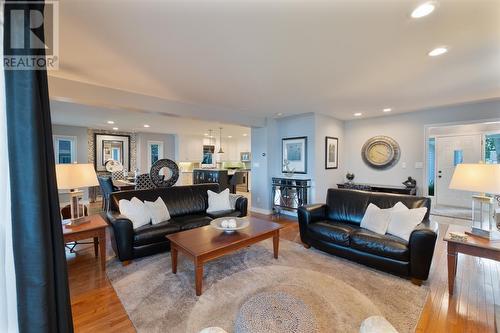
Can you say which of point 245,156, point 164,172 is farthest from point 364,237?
point 245,156

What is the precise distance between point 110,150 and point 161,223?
20.2 feet

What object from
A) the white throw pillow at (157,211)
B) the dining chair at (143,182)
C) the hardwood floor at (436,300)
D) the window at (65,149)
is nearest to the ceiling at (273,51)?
the white throw pillow at (157,211)

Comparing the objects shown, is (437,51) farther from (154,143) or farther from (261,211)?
(154,143)

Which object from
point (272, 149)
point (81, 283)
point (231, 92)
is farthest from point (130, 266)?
point (272, 149)

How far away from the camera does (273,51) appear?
226 cm

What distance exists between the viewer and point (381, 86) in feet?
10.9

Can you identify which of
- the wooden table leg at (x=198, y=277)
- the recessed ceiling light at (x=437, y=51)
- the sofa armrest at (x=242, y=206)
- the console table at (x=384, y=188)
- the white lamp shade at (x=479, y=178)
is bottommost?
the wooden table leg at (x=198, y=277)

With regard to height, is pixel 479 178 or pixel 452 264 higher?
pixel 479 178

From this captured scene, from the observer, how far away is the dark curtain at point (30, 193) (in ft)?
3.03

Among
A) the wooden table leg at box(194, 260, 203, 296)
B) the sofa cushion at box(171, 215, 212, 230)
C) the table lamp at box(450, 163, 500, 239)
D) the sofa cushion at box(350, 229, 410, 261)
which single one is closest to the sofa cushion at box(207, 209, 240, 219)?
the sofa cushion at box(171, 215, 212, 230)

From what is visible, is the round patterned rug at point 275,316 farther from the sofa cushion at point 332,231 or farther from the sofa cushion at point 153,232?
the sofa cushion at point 153,232

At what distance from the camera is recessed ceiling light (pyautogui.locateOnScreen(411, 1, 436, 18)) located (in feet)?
5.13

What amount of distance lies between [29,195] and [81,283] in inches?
84.7

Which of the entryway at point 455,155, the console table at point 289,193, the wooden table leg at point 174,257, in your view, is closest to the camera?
the wooden table leg at point 174,257
